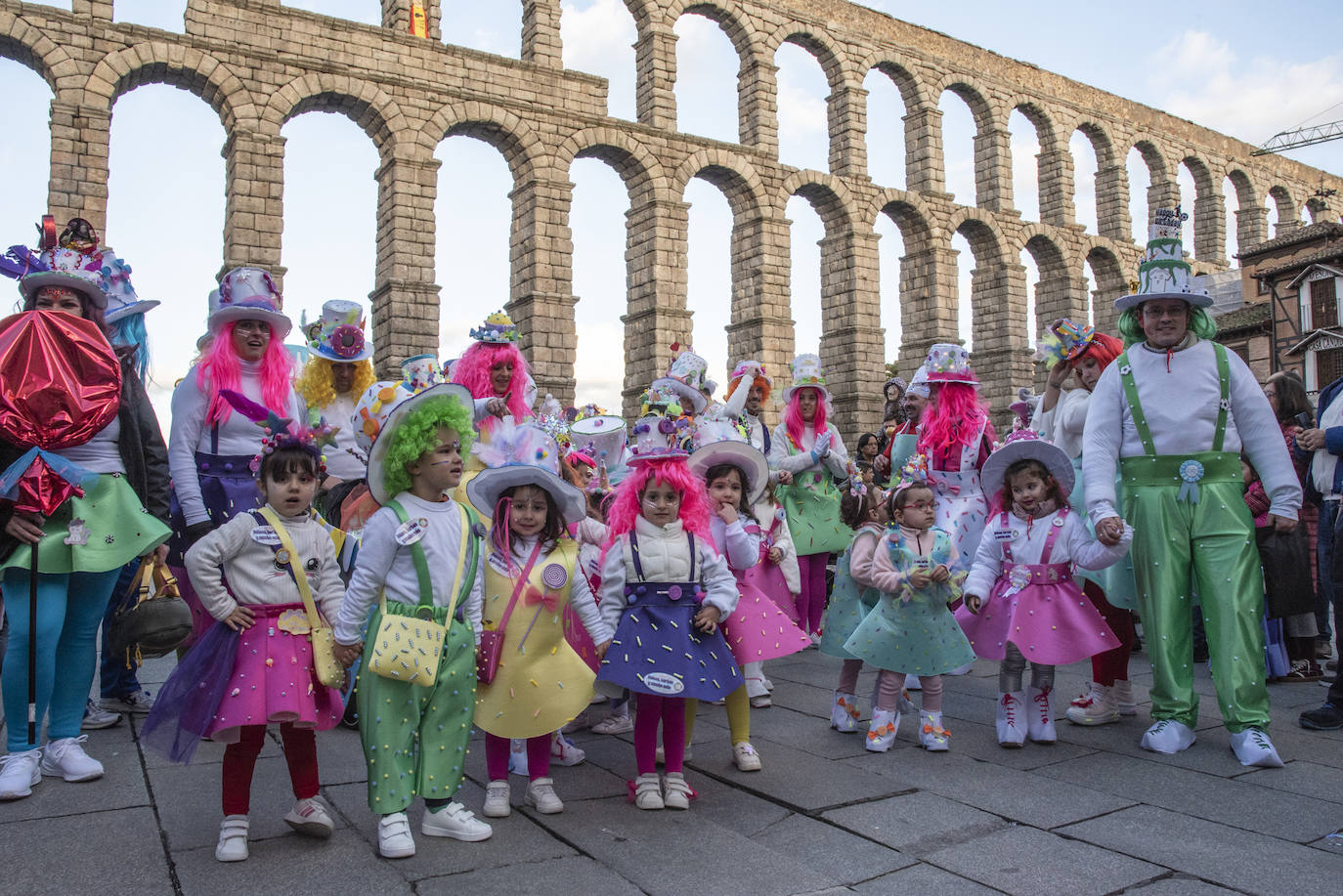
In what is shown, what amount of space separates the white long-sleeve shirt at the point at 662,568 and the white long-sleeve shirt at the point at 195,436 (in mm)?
1802

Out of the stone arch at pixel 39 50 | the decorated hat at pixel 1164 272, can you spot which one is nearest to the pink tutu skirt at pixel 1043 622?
the decorated hat at pixel 1164 272

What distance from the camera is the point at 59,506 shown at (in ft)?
12.4

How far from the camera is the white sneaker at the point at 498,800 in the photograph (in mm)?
3445

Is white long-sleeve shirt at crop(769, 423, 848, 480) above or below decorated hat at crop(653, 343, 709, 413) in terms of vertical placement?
below

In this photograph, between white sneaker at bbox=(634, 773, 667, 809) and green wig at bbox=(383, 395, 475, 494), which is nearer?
green wig at bbox=(383, 395, 475, 494)

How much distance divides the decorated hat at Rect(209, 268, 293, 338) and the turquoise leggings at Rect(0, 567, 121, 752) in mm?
1212

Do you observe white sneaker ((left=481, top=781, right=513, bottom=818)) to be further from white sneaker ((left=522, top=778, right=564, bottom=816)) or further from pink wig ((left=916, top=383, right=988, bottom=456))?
pink wig ((left=916, top=383, right=988, bottom=456))

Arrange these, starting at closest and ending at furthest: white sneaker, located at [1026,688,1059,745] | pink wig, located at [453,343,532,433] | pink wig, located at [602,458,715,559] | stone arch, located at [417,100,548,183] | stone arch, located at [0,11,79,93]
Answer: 1. pink wig, located at [602,458,715,559]
2. white sneaker, located at [1026,688,1059,745]
3. pink wig, located at [453,343,532,433]
4. stone arch, located at [0,11,79,93]
5. stone arch, located at [417,100,548,183]

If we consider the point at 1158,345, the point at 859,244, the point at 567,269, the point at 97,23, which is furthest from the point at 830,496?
the point at 859,244

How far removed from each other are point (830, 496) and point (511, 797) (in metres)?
3.69

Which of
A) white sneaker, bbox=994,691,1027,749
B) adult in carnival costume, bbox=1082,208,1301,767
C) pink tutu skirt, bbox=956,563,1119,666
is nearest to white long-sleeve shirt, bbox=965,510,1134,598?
pink tutu skirt, bbox=956,563,1119,666

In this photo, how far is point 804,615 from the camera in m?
6.96

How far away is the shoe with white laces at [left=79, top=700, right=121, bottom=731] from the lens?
15.4 ft

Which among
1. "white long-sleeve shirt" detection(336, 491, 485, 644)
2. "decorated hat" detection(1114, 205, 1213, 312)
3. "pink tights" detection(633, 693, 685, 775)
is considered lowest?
"pink tights" detection(633, 693, 685, 775)
